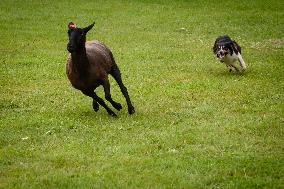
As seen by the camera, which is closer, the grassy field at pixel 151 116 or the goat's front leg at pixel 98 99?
the grassy field at pixel 151 116

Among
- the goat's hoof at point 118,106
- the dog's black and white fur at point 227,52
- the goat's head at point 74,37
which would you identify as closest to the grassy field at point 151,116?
the goat's hoof at point 118,106

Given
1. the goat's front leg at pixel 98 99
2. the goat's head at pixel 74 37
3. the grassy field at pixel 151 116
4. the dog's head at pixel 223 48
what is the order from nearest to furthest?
1. the grassy field at pixel 151 116
2. the goat's head at pixel 74 37
3. the goat's front leg at pixel 98 99
4. the dog's head at pixel 223 48

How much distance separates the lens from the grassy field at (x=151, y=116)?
9.67m

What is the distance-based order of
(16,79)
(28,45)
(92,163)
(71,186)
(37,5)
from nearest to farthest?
(71,186) < (92,163) < (16,79) < (28,45) < (37,5)

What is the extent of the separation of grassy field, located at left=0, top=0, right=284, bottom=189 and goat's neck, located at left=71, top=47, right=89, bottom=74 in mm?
1168

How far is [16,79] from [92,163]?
8921mm

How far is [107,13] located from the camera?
1358 inches

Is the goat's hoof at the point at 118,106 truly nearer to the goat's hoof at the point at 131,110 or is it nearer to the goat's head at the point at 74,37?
the goat's hoof at the point at 131,110

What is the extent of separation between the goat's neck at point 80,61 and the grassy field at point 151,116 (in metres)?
1.17

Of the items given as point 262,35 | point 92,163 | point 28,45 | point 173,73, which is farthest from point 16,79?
point 262,35

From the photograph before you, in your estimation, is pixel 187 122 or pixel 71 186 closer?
pixel 71 186

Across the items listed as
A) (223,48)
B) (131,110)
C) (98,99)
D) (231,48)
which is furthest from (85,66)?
(231,48)

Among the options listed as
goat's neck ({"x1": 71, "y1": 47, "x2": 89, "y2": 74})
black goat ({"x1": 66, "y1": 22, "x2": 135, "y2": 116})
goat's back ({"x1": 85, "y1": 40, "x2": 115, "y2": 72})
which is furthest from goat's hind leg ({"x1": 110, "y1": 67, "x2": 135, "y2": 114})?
goat's neck ({"x1": 71, "y1": 47, "x2": 89, "y2": 74})

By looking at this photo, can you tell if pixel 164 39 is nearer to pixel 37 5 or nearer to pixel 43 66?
pixel 43 66
